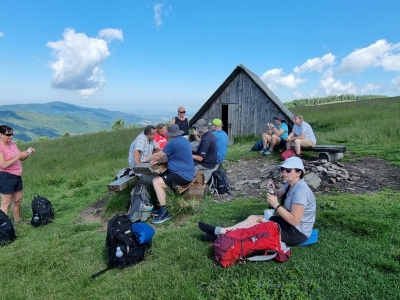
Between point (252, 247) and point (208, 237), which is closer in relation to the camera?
point (252, 247)

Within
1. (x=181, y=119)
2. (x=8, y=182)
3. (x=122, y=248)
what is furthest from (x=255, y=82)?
(x=122, y=248)

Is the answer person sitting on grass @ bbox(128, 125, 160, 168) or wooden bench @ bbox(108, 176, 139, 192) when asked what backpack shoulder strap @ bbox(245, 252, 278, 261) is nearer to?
wooden bench @ bbox(108, 176, 139, 192)

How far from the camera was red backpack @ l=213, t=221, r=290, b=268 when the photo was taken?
3428 mm

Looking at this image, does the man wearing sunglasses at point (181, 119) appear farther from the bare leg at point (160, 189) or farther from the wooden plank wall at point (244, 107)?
the wooden plank wall at point (244, 107)

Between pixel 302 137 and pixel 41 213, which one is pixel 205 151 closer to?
pixel 302 137

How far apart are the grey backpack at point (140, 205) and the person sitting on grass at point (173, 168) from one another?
249mm

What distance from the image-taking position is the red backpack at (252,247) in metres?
3.43

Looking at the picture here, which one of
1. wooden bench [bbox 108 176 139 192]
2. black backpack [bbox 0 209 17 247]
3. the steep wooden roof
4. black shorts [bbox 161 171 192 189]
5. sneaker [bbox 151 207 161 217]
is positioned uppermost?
the steep wooden roof

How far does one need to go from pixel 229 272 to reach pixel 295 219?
1.06 metres

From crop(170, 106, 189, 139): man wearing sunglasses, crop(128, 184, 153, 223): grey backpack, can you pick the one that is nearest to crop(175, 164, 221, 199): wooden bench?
crop(128, 184, 153, 223): grey backpack

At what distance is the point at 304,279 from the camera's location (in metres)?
3.08

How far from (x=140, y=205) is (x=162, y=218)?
651 mm

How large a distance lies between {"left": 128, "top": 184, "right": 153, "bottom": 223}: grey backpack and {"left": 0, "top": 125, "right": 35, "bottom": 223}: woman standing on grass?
7.38ft

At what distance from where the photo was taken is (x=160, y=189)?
5539 mm
